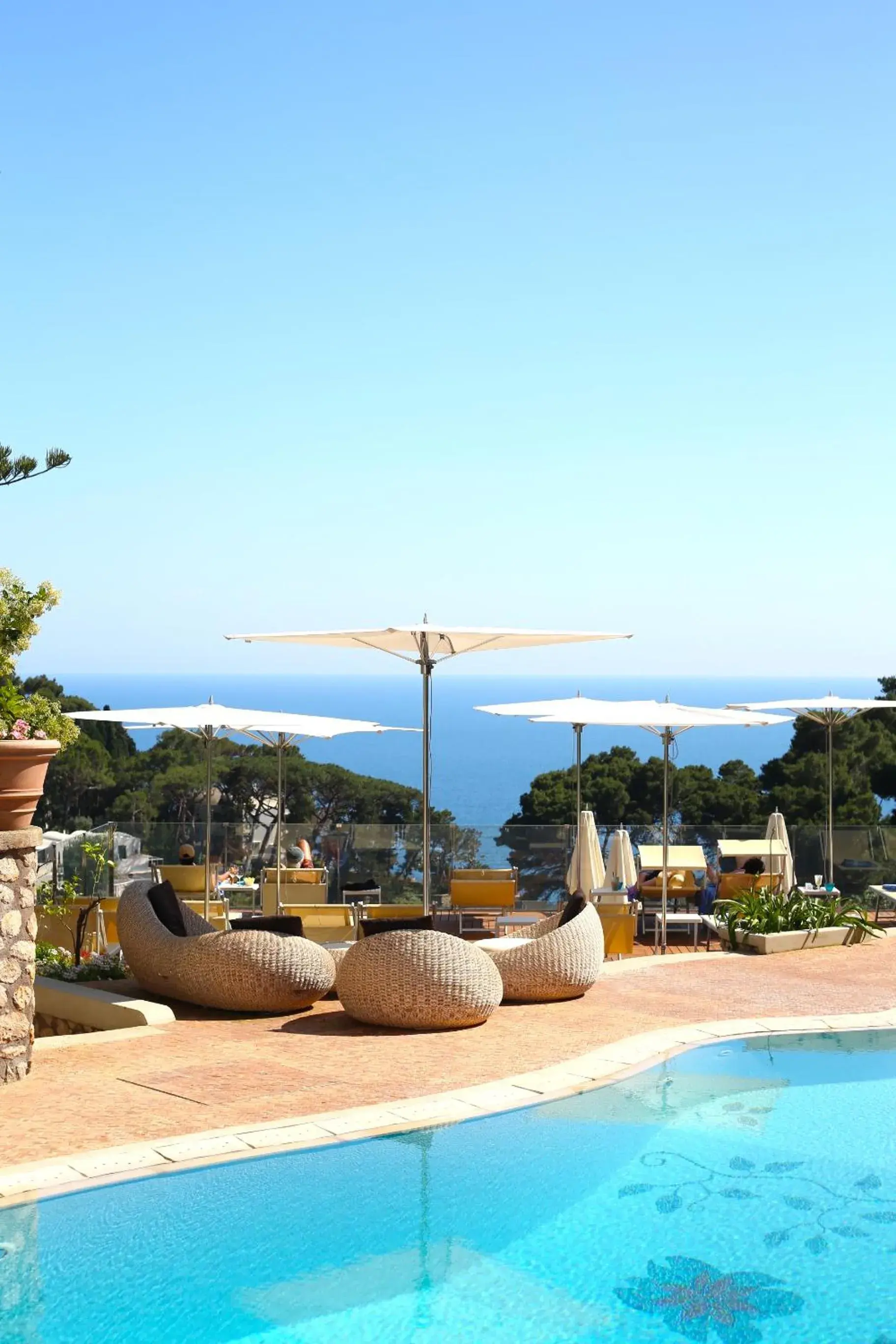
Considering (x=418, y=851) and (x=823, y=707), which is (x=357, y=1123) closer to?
(x=418, y=851)

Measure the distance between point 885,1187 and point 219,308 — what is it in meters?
19.4

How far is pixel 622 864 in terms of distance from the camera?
1457 centimetres

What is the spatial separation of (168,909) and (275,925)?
0.79 m

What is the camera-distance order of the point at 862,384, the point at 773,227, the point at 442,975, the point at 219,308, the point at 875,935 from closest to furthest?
the point at 442,975 < the point at 875,935 < the point at 773,227 < the point at 219,308 < the point at 862,384

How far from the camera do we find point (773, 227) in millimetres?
18578

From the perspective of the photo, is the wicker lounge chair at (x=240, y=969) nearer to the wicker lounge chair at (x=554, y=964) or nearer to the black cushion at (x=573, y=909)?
the wicker lounge chair at (x=554, y=964)

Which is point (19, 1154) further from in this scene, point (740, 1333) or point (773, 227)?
point (773, 227)

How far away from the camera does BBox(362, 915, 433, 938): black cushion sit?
28.6 ft

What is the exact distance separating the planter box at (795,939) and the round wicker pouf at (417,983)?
14.1 ft

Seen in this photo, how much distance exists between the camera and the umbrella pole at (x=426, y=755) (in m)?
9.85

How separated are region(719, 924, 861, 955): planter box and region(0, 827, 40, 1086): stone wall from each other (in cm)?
708

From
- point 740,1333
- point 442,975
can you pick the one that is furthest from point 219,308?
point 740,1333

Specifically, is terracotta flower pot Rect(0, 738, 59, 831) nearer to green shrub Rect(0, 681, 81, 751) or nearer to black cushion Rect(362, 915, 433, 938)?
green shrub Rect(0, 681, 81, 751)

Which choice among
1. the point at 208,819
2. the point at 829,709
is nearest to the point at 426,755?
the point at 208,819
